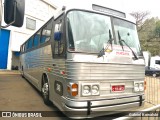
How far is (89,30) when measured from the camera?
495 cm

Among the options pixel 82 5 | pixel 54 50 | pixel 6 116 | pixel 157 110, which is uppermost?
pixel 82 5

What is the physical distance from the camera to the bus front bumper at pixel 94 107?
4.43 m

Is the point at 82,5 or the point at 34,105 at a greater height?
the point at 82,5

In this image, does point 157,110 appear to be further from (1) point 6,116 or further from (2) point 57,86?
(1) point 6,116

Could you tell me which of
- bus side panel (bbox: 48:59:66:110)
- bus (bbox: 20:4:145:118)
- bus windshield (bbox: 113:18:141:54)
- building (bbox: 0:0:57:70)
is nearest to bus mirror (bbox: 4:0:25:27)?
bus (bbox: 20:4:145:118)

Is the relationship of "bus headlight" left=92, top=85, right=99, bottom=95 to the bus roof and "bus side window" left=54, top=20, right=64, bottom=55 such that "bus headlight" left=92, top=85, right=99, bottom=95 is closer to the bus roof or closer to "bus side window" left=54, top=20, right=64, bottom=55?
"bus side window" left=54, top=20, right=64, bottom=55

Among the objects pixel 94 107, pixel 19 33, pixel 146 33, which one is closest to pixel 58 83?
pixel 94 107

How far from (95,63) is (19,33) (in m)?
20.3

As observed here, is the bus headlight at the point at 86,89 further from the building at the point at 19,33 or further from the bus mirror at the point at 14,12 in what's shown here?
the building at the point at 19,33

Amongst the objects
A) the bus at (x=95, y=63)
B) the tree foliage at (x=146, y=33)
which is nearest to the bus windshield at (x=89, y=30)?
the bus at (x=95, y=63)

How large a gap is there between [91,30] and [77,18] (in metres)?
0.44

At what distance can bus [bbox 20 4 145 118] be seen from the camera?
4.50 metres

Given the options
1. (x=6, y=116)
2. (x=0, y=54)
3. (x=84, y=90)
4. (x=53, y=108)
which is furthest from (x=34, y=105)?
(x=0, y=54)

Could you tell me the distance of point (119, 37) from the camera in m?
5.25
